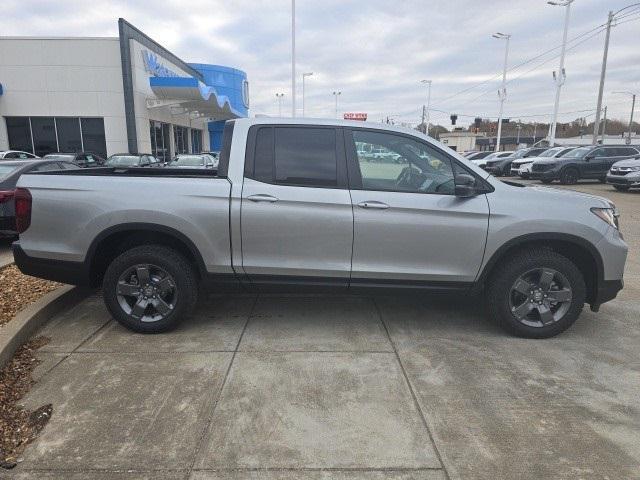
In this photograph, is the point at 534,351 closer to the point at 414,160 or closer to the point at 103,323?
the point at 414,160

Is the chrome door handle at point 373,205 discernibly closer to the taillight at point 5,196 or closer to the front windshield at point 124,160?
the taillight at point 5,196

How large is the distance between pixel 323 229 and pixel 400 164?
35.8 inches

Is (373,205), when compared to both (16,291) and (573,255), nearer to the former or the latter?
(573,255)

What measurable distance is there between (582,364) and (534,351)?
0.36m

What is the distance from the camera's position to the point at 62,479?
2383 mm

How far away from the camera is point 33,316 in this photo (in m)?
4.13

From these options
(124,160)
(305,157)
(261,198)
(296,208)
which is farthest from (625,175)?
(124,160)

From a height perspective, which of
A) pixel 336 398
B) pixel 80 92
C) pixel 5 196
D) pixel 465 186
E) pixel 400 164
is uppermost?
pixel 80 92

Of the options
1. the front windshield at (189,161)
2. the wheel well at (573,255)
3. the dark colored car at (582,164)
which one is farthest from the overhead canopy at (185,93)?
the wheel well at (573,255)

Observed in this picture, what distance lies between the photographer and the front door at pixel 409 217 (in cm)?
387

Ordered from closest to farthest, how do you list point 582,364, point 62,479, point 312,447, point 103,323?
point 62,479
point 312,447
point 582,364
point 103,323

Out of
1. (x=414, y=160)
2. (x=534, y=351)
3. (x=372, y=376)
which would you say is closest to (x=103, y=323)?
(x=372, y=376)

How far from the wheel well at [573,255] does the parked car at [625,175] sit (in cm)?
1573

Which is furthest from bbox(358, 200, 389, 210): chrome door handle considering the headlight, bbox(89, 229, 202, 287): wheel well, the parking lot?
the headlight
